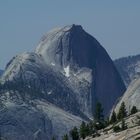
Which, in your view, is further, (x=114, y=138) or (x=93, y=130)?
(x=93, y=130)

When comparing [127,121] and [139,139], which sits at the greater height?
[127,121]

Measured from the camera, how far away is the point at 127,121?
177125mm

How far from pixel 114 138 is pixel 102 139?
28.4 feet

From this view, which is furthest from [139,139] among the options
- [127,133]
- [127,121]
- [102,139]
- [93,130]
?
[93,130]

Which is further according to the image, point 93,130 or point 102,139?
point 93,130

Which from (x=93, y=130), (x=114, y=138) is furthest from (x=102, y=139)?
(x=93, y=130)

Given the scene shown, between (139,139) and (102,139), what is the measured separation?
23703 mm

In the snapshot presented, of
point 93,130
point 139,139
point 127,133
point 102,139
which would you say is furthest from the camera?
point 93,130

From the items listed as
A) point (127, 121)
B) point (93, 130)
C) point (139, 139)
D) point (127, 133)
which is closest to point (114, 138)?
point (127, 133)

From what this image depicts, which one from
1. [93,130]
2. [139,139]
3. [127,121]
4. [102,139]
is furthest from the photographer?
[93,130]

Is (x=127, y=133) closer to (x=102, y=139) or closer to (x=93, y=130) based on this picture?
(x=102, y=139)

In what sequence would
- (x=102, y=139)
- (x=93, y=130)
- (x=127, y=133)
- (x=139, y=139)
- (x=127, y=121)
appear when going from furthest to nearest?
(x=93, y=130), (x=127, y=121), (x=102, y=139), (x=127, y=133), (x=139, y=139)

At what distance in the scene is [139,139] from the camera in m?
131

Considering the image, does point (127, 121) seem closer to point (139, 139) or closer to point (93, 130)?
point (93, 130)
